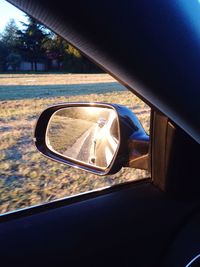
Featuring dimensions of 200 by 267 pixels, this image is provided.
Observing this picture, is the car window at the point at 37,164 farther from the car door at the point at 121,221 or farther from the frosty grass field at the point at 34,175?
the car door at the point at 121,221

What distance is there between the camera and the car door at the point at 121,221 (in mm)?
1245

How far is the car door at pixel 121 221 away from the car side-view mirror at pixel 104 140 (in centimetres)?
10

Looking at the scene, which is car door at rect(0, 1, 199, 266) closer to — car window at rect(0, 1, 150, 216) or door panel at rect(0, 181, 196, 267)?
door panel at rect(0, 181, 196, 267)

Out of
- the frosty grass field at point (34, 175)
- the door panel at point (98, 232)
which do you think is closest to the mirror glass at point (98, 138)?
the frosty grass field at point (34, 175)

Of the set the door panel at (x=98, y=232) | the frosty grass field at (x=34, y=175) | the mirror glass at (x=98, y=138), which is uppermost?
the mirror glass at (x=98, y=138)

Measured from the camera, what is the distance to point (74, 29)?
0.83m

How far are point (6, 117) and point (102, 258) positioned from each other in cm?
809

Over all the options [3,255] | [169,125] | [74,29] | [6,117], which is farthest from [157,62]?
[6,117]

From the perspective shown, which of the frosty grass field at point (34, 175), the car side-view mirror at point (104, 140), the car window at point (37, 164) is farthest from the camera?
the frosty grass field at point (34, 175)

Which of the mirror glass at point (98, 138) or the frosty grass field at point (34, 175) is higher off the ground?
the mirror glass at point (98, 138)

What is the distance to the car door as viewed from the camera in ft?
4.09

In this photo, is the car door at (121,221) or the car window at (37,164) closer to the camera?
the car door at (121,221)

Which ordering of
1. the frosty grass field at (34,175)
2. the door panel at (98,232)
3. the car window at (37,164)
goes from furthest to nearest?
1. the frosty grass field at (34,175)
2. the car window at (37,164)
3. the door panel at (98,232)

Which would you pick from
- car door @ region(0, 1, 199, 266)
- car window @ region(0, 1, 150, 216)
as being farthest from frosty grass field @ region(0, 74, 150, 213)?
car door @ region(0, 1, 199, 266)
